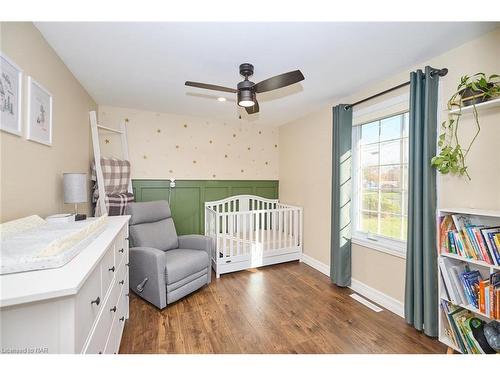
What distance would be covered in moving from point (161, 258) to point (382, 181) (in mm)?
2438

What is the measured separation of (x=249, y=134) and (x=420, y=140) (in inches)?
105

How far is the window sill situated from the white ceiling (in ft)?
5.53

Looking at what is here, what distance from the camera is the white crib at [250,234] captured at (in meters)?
3.09

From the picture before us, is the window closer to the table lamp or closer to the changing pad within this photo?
the changing pad

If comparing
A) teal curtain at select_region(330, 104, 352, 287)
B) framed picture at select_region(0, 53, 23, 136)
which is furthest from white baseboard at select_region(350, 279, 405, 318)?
framed picture at select_region(0, 53, 23, 136)

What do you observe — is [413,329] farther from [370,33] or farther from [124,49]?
[124,49]

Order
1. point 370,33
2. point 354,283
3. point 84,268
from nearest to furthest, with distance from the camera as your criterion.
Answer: point 84,268
point 370,33
point 354,283

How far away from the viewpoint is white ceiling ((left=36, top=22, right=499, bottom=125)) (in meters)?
1.50

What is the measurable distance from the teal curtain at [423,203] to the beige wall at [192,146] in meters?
2.50

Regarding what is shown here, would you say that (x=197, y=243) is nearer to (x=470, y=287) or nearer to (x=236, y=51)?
(x=236, y=51)

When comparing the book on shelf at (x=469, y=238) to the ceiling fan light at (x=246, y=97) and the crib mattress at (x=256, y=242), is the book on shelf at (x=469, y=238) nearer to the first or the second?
the ceiling fan light at (x=246, y=97)

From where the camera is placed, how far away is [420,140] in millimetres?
1855
